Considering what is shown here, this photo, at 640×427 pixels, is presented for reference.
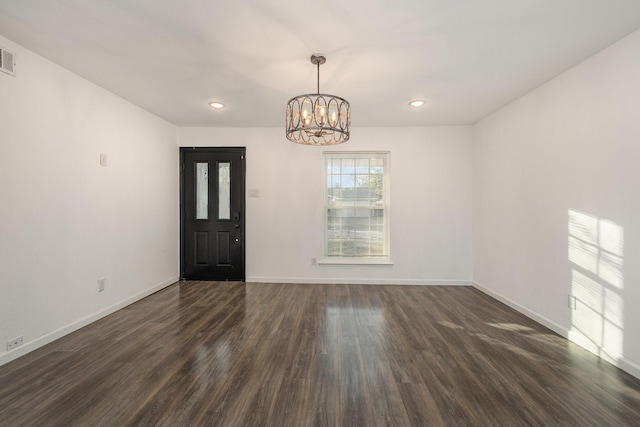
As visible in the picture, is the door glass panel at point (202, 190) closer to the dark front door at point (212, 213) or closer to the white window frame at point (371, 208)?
the dark front door at point (212, 213)

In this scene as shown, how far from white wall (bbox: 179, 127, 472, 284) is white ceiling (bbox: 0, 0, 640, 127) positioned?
1272mm

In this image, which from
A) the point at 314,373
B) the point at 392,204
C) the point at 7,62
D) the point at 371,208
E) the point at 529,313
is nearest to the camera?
the point at 314,373

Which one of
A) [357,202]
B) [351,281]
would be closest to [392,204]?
[357,202]

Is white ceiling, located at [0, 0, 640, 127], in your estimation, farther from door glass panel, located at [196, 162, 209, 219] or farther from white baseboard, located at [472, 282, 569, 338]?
white baseboard, located at [472, 282, 569, 338]

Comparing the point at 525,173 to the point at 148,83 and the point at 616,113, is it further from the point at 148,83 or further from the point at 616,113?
the point at 148,83

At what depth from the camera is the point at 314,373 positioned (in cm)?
215

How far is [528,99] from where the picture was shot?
3.32 metres

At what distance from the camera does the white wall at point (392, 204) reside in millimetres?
4672

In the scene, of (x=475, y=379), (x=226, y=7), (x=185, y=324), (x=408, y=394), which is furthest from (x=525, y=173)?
(x=185, y=324)

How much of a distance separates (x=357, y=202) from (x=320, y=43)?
9.43 ft

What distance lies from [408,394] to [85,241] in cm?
334

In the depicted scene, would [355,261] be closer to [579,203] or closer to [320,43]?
[579,203]

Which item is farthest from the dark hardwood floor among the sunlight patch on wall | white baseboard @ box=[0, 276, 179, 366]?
the sunlight patch on wall

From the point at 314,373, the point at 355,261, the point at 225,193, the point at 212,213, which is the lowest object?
the point at 314,373
